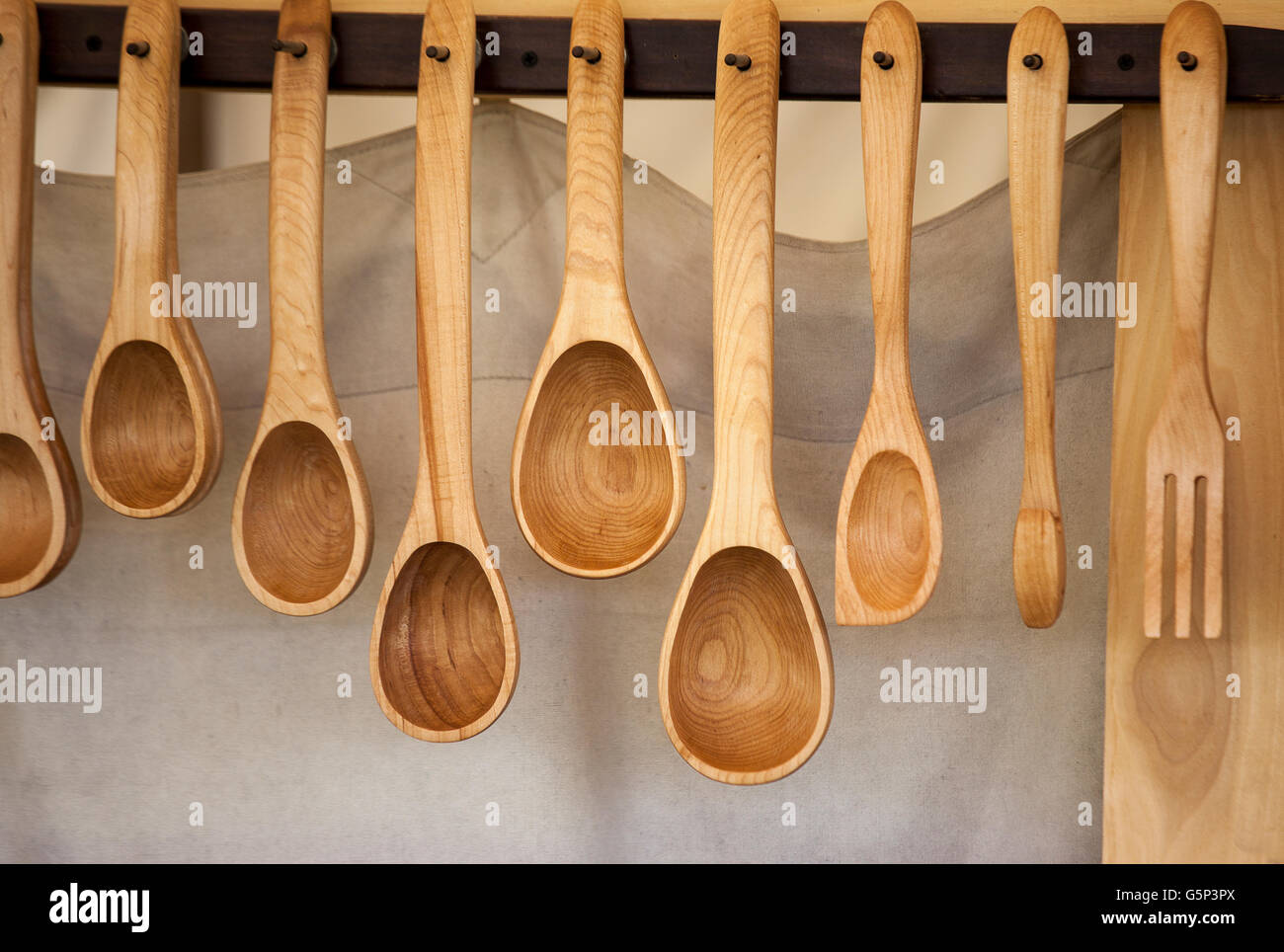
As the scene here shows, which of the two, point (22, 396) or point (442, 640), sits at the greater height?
point (22, 396)

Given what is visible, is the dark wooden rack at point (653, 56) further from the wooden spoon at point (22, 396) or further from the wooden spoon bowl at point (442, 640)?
the wooden spoon bowl at point (442, 640)

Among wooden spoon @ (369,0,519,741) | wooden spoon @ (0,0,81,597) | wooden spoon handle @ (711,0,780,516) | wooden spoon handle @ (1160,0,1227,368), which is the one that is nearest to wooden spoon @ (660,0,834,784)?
wooden spoon handle @ (711,0,780,516)

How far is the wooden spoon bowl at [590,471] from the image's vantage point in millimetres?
557

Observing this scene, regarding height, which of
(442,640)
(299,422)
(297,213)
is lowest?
(442,640)

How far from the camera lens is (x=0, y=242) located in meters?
0.56

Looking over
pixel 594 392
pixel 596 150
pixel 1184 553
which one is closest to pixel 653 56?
pixel 596 150

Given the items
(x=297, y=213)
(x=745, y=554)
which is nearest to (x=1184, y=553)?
(x=745, y=554)

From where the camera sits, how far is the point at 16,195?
1.88 ft

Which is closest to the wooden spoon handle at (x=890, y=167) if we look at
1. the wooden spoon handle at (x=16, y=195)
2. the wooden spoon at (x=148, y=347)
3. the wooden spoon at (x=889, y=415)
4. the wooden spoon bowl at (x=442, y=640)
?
the wooden spoon at (x=889, y=415)

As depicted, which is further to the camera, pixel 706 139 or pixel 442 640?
pixel 706 139

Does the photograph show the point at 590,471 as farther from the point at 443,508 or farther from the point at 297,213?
the point at 297,213

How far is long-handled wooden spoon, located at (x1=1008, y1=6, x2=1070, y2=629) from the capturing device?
1.74 feet

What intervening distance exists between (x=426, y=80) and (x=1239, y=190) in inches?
19.9

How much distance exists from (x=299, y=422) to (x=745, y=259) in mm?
262
